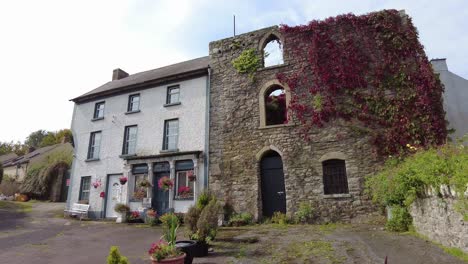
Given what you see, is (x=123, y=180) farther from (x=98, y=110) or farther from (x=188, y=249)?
(x=188, y=249)

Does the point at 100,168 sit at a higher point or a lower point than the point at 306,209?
higher

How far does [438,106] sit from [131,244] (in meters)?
12.0

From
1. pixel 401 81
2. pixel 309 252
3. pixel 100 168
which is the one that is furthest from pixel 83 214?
pixel 401 81

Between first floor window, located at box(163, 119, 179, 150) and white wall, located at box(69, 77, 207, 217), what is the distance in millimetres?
213

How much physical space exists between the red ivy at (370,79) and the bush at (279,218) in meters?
3.46

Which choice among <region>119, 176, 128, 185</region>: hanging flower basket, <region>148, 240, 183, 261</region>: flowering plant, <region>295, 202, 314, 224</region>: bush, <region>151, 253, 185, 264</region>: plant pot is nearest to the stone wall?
<region>295, 202, 314, 224</region>: bush

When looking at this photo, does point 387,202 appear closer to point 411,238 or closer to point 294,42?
point 411,238

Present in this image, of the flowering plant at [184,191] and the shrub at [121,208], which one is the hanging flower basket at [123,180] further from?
the flowering plant at [184,191]

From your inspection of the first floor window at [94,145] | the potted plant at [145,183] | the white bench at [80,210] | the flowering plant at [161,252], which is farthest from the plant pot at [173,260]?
the first floor window at [94,145]

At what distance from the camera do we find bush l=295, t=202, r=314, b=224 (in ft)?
35.3

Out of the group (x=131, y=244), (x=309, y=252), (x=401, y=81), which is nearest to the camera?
(x=309, y=252)

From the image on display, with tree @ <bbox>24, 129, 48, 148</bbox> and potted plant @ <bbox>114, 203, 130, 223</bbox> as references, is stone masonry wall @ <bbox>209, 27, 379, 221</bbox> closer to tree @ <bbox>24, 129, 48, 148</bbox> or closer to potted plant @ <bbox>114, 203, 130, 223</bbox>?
potted plant @ <bbox>114, 203, 130, 223</bbox>

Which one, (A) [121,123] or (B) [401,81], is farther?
(A) [121,123]

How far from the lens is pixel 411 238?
23.1 ft
